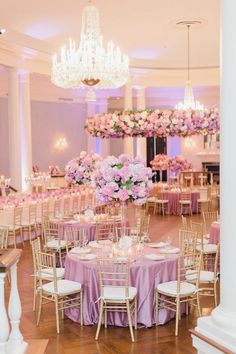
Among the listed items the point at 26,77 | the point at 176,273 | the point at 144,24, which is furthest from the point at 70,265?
the point at 26,77

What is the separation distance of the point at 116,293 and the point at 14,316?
82.9 inches

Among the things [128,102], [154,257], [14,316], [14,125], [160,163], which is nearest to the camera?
[14,316]

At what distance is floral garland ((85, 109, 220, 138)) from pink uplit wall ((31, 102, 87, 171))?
10484mm

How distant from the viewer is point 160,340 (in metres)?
5.57

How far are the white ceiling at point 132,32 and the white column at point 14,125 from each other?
0.53 m

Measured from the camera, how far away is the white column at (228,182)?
338 cm

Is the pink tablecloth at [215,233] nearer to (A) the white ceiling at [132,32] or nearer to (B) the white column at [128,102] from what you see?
(A) the white ceiling at [132,32]

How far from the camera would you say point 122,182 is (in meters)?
6.27

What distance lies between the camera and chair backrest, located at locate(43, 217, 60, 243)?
9000 mm

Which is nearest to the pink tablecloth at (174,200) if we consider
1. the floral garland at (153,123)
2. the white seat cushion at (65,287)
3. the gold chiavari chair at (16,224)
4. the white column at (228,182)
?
the floral garland at (153,123)

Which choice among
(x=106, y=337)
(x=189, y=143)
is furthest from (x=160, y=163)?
(x=106, y=337)

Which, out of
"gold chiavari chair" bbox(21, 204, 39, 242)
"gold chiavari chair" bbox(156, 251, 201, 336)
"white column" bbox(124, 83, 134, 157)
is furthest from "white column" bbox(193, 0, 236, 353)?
"white column" bbox(124, 83, 134, 157)

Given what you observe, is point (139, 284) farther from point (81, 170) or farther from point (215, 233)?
point (81, 170)

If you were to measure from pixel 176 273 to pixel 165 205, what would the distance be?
989 centimetres
